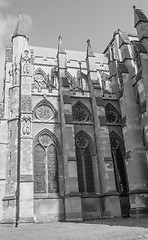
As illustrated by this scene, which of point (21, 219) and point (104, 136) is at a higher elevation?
point (104, 136)

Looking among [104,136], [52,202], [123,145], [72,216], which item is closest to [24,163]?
[52,202]

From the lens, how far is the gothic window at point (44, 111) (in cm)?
2053

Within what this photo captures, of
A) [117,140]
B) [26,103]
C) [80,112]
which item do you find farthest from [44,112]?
[117,140]

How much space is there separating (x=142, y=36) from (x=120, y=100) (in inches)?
209

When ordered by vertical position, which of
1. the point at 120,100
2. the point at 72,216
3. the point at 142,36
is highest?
the point at 142,36

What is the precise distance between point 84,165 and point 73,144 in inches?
88.5

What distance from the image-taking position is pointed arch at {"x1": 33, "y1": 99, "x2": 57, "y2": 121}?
20531mm

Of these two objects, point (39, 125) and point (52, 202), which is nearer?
point (52, 202)

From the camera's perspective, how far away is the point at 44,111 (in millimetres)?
20859

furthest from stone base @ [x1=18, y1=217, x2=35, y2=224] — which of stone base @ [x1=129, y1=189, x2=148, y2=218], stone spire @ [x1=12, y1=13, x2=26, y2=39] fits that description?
stone spire @ [x1=12, y1=13, x2=26, y2=39]

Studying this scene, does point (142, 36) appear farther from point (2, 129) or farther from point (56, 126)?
point (2, 129)

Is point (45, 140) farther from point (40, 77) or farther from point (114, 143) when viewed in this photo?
point (40, 77)

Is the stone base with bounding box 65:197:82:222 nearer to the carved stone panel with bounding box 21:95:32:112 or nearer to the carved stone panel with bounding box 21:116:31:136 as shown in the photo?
the carved stone panel with bounding box 21:116:31:136

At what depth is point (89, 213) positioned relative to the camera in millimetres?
18000
